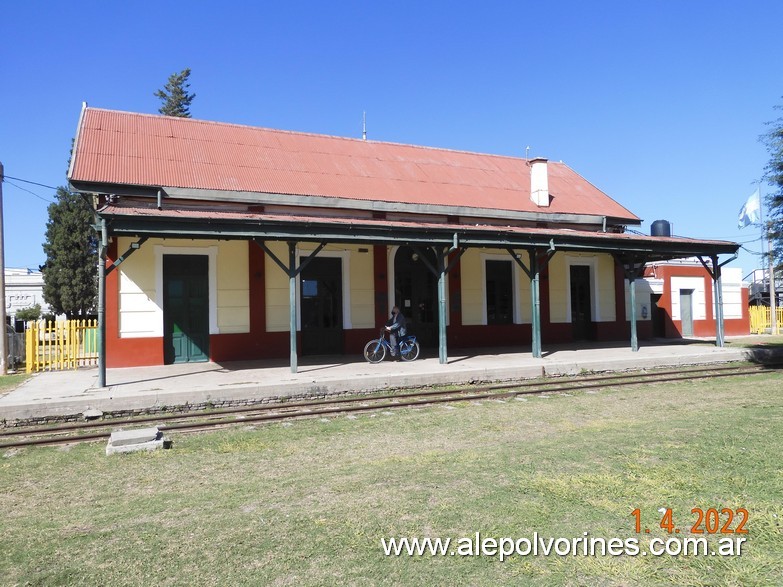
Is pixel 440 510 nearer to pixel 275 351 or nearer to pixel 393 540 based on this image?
pixel 393 540

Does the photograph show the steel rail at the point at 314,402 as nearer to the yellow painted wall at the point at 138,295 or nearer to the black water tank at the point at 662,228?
the yellow painted wall at the point at 138,295

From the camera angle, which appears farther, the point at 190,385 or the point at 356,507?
the point at 190,385

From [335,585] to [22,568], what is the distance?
209cm

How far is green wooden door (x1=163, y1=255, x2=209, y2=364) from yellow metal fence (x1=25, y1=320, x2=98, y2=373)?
2146 millimetres

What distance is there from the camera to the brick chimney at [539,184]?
19297 mm

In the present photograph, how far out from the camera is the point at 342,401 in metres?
10.1

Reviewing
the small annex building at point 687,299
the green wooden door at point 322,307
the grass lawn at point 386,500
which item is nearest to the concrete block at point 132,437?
the grass lawn at point 386,500

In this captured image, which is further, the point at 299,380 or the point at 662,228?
the point at 662,228

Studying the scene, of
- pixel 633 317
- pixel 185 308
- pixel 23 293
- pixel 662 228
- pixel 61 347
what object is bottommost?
pixel 61 347

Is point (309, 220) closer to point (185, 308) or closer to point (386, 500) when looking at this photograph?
point (185, 308)

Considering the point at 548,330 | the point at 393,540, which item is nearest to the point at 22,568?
the point at 393,540

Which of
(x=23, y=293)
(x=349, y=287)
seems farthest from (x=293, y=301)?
(x=23, y=293)

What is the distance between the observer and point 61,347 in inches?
570

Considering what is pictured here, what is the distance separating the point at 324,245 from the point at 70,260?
27.7 metres
